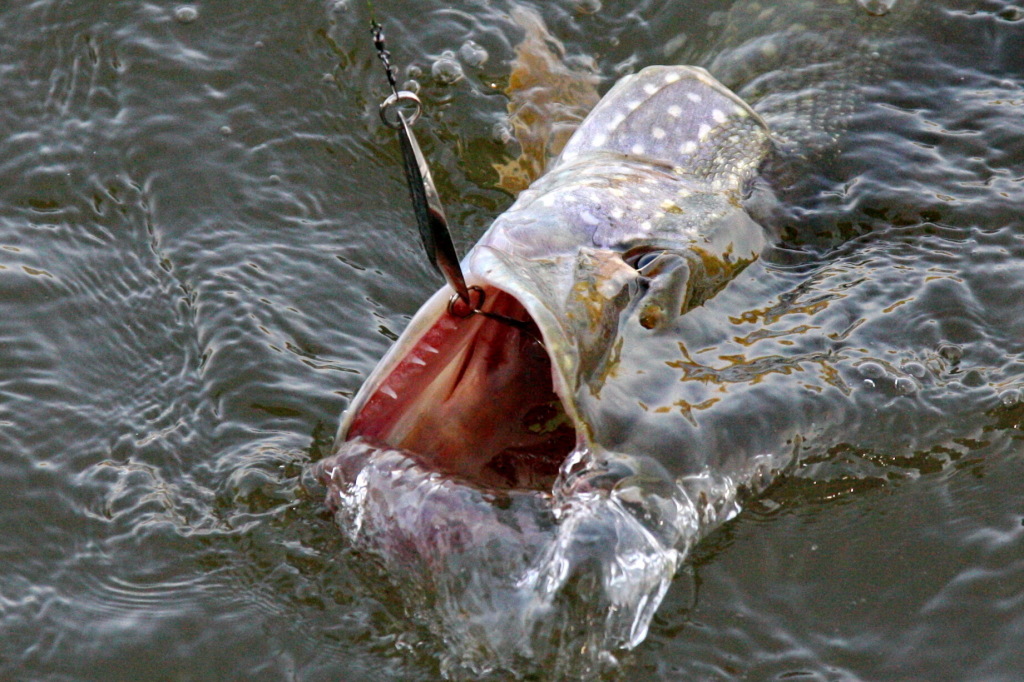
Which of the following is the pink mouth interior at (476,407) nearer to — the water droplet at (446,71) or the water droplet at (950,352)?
the water droplet at (950,352)

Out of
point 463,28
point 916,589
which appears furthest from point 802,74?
point 916,589

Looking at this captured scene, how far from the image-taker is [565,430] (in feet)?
10.4

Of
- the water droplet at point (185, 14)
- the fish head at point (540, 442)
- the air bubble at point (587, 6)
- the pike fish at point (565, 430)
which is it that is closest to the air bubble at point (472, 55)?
the air bubble at point (587, 6)

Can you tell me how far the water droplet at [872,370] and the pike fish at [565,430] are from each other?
0.04m

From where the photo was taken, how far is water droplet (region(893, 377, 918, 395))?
365 centimetres

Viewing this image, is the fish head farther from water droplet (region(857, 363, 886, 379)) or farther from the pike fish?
water droplet (region(857, 363, 886, 379))

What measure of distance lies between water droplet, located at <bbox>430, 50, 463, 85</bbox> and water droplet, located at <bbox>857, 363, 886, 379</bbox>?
2.31m

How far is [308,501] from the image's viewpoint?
11.3ft

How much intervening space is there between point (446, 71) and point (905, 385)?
2437 millimetres

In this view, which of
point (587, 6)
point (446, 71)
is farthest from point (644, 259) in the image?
point (587, 6)

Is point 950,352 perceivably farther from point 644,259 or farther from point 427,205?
point 427,205

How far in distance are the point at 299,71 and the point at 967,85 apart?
278cm

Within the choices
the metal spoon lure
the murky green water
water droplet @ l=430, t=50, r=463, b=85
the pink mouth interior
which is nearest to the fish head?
the pink mouth interior

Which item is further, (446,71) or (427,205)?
(446,71)
